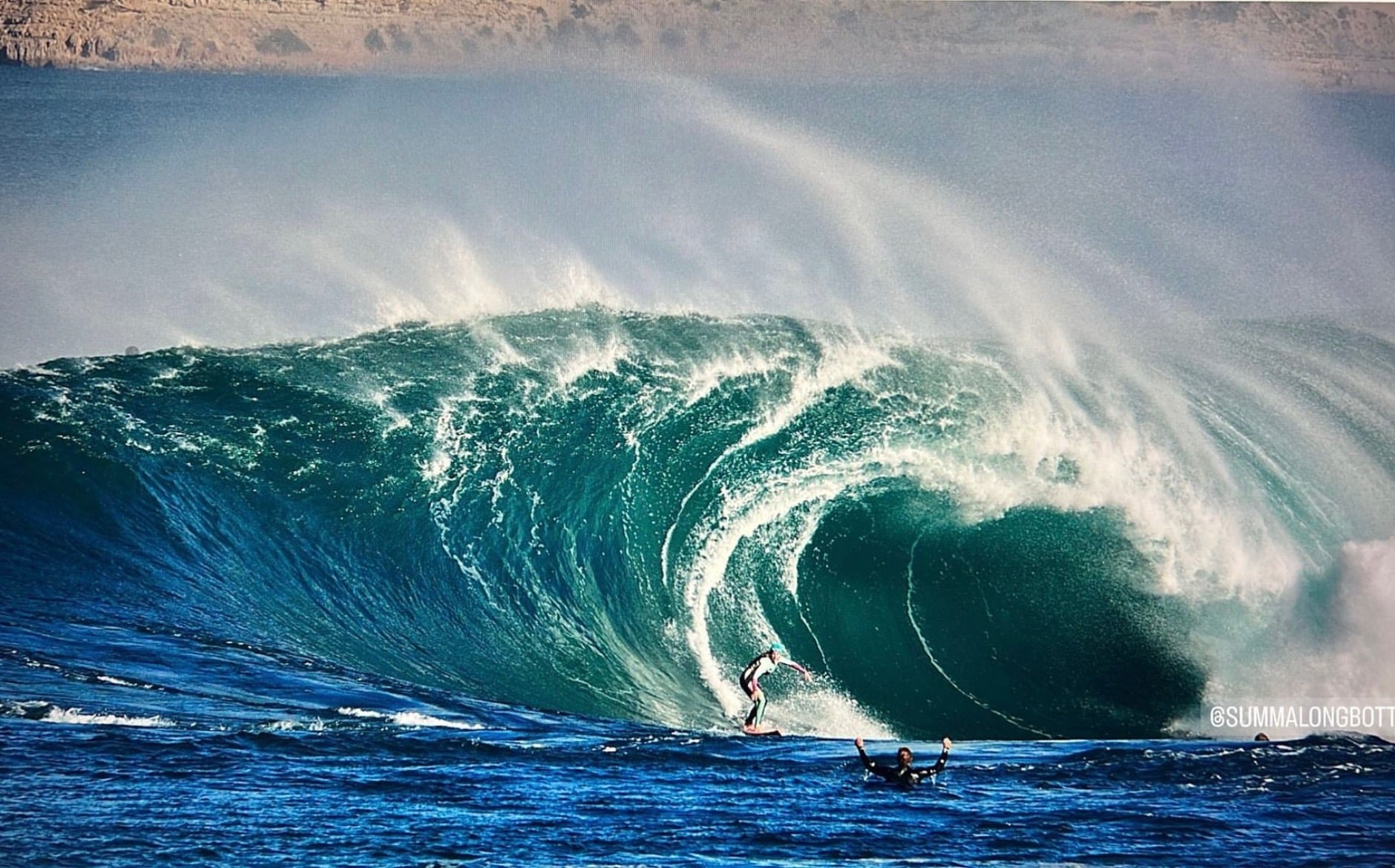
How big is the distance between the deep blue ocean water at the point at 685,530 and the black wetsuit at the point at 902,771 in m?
0.12

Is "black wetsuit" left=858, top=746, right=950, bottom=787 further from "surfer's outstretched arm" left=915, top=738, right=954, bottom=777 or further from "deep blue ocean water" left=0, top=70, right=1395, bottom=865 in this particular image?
"deep blue ocean water" left=0, top=70, right=1395, bottom=865

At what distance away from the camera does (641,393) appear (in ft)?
47.8

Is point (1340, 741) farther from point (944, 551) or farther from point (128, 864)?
point (128, 864)

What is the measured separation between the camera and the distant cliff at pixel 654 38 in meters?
29.9

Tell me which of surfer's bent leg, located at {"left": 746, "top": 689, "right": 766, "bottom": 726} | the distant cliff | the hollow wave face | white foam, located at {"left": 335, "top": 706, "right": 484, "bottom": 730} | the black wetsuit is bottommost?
the black wetsuit

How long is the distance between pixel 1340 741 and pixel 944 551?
13.7 ft

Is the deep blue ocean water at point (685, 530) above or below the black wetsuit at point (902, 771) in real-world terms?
above

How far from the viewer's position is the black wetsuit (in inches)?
319

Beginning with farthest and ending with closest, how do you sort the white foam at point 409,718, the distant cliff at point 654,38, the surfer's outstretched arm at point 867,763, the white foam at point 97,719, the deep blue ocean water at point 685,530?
the distant cliff at point 654,38 < the white foam at point 409,718 < the surfer's outstretched arm at point 867,763 < the white foam at point 97,719 < the deep blue ocean water at point 685,530

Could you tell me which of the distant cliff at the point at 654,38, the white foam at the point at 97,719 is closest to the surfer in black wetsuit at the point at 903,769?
the white foam at the point at 97,719

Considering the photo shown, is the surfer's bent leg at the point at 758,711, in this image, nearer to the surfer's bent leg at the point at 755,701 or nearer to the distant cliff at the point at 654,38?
the surfer's bent leg at the point at 755,701

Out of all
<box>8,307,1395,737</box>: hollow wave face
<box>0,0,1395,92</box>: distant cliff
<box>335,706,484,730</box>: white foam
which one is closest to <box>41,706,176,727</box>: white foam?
<box>335,706,484,730</box>: white foam

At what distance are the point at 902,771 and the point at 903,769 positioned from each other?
0.04ft

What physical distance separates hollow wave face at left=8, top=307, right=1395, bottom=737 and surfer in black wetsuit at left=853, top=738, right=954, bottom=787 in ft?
8.36
